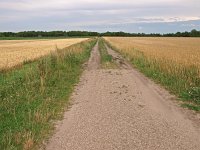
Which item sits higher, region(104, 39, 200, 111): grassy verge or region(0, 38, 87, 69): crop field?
region(104, 39, 200, 111): grassy verge

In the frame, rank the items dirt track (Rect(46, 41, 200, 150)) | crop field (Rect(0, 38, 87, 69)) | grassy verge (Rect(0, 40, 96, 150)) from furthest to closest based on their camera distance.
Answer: crop field (Rect(0, 38, 87, 69)), grassy verge (Rect(0, 40, 96, 150)), dirt track (Rect(46, 41, 200, 150))

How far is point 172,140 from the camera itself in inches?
269

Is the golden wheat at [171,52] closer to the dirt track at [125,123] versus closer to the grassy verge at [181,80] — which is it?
the grassy verge at [181,80]

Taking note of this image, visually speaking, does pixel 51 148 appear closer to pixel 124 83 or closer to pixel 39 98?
pixel 39 98

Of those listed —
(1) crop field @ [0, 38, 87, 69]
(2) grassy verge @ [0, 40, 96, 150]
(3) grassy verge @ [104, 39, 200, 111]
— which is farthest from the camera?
(1) crop field @ [0, 38, 87, 69]

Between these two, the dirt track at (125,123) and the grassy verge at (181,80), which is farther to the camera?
the grassy verge at (181,80)

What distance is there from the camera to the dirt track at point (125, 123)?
6.60 meters

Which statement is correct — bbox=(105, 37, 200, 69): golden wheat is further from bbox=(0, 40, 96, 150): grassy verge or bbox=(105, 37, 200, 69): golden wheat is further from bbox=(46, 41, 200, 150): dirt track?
bbox=(0, 40, 96, 150): grassy verge

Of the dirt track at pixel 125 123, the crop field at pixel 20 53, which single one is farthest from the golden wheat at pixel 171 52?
the crop field at pixel 20 53

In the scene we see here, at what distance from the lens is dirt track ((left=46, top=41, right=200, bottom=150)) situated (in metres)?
6.60

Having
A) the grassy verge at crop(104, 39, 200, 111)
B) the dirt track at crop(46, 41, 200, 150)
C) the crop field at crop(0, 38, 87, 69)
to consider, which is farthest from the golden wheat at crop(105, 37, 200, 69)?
the crop field at crop(0, 38, 87, 69)

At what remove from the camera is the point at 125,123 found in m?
8.12

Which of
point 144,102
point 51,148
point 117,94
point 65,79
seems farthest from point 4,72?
point 51,148

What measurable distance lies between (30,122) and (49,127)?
0.52m
